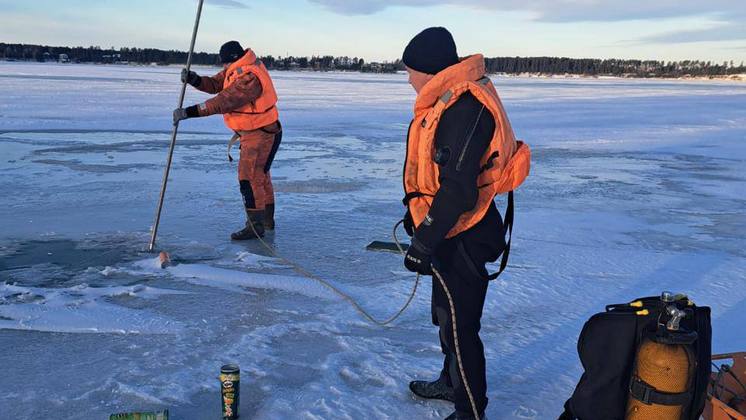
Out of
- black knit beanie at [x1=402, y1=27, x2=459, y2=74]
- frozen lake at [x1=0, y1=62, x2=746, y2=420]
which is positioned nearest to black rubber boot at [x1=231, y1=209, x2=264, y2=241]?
frozen lake at [x1=0, y1=62, x2=746, y2=420]

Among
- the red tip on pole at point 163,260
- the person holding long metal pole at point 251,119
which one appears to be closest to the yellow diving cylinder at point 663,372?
the red tip on pole at point 163,260

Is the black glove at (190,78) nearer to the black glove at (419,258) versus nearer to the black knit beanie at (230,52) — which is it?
the black knit beanie at (230,52)

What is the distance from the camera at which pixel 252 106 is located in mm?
5836

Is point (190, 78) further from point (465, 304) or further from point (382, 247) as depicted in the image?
point (465, 304)

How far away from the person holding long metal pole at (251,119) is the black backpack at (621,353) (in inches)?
151

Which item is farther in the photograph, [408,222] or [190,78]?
[190,78]

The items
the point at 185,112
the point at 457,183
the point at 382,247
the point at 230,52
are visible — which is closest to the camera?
the point at 457,183

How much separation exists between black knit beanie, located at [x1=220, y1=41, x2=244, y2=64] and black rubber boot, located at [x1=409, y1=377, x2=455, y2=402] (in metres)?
3.83

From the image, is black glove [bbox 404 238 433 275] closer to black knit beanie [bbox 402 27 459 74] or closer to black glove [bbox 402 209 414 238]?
black glove [bbox 402 209 414 238]

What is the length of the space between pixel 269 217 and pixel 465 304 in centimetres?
379

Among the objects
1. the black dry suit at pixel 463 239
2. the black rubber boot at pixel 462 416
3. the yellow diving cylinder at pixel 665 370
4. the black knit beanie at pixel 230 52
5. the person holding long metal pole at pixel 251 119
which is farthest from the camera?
the black knit beanie at pixel 230 52

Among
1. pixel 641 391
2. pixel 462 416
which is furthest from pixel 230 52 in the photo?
pixel 641 391

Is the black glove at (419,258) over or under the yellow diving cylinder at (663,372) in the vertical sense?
over

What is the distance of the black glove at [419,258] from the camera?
2645 millimetres
